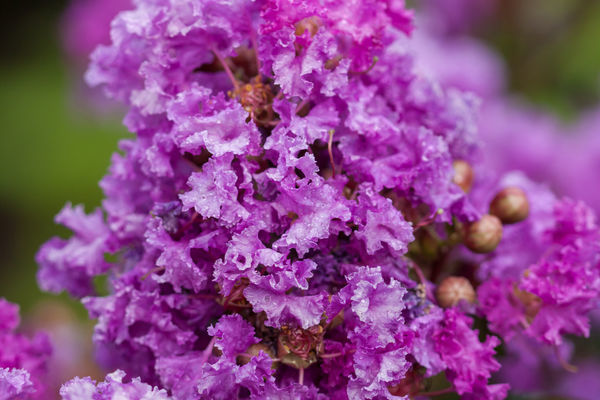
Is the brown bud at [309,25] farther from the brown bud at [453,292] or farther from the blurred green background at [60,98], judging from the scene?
the blurred green background at [60,98]

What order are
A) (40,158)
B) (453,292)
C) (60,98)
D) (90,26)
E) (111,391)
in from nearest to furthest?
(111,391)
(453,292)
(90,26)
(40,158)
(60,98)

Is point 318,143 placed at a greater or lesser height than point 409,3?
lesser

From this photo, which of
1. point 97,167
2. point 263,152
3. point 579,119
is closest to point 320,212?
point 263,152

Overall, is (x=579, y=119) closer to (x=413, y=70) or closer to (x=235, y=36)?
(x=413, y=70)

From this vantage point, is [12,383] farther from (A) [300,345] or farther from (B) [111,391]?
(A) [300,345]

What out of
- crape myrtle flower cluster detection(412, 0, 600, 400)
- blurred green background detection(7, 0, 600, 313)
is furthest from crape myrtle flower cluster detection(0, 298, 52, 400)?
blurred green background detection(7, 0, 600, 313)

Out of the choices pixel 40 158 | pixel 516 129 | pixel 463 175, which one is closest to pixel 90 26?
pixel 40 158

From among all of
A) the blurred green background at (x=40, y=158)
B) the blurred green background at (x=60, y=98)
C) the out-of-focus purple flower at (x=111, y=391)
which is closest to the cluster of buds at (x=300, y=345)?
the out-of-focus purple flower at (x=111, y=391)
